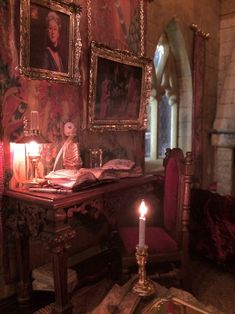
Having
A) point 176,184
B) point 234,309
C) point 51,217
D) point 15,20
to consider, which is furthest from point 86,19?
point 234,309

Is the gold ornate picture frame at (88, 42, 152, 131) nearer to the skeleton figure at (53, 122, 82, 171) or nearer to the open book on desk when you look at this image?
the skeleton figure at (53, 122, 82, 171)

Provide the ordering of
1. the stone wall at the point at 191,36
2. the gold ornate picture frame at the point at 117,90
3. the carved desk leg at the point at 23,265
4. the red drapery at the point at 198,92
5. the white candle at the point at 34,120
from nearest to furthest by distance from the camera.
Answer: the carved desk leg at the point at 23,265 < the white candle at the point at 34,120 < the gold ornate picture frame at the point at 117,90 < the stone wall at the point at 191,36 < the red drapery at the point at 198,92

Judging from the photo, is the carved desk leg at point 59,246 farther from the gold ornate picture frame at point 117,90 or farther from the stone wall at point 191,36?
the stone wall at point 191,36

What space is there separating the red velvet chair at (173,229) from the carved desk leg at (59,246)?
490mm

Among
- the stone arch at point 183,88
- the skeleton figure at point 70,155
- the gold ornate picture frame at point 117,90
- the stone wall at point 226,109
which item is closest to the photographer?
the skeleton figure at point 70,155

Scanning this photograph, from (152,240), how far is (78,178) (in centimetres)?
80

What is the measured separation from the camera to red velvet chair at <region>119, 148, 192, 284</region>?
2.43m

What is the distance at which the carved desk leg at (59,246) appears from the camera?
6.43ft

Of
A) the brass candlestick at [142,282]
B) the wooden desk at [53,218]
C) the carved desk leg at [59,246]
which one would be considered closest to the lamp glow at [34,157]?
the wooden desk at [53,218]

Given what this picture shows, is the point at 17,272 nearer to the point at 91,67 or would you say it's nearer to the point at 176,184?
the point at 176,184

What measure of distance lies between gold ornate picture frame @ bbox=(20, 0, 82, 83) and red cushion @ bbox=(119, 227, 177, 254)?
1.38 m

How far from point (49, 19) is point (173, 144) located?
3149 millimetres

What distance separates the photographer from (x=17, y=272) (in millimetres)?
2508

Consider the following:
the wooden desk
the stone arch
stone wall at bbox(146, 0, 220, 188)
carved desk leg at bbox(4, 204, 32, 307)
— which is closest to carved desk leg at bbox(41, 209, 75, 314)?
the wooden desk
